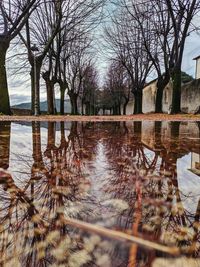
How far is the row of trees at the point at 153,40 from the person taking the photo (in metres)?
14.2

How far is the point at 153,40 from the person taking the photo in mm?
21328

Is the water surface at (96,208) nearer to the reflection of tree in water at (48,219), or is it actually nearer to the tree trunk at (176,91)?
the reflection of tree in water at (48,219)

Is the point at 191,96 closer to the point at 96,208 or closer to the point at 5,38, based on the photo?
the point at 5,38

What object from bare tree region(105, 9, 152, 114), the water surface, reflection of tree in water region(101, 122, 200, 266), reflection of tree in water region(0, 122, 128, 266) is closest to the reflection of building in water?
the water surface

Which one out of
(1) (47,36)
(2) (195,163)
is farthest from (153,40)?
(2) (195,163)

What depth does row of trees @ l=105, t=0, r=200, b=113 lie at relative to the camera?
1420cm

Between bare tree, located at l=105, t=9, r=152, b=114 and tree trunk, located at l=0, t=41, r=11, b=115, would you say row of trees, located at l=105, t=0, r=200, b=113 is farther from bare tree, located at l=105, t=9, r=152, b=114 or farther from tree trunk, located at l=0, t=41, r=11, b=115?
tree trunk, located at l=0, t=41, r=11, b=115

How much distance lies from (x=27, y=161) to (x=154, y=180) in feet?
4.41

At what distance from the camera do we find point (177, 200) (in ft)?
5.54

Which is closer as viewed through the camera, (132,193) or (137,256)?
(137,256)

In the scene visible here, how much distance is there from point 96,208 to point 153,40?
21412mm

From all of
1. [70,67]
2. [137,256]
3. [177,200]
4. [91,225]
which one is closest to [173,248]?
[137,256]

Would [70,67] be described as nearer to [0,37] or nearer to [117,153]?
[0,37]

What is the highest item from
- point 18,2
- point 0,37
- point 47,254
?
point 18,2
